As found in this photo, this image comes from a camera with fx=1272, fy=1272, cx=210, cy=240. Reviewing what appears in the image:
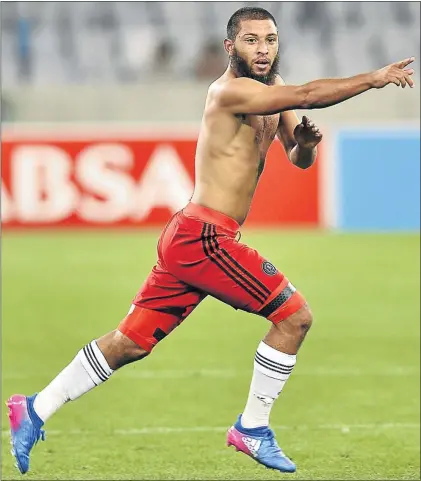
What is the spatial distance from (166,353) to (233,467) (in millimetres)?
4030

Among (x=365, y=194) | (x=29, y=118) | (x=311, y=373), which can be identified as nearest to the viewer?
(x=311, y=373)

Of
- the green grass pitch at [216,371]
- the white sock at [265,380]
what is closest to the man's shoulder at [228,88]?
the white sock at [265,380]

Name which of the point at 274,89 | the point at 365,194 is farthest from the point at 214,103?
the point at 365,194

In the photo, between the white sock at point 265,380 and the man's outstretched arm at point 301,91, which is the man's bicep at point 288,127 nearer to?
the man's outstretched arm at point 301,91

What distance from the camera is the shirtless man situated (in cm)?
571

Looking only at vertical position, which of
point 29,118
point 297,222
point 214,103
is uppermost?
point 214,103

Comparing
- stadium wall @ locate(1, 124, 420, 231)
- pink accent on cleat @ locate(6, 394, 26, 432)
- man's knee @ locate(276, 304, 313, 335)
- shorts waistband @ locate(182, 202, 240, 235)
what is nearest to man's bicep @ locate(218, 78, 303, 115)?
shorts waistband @ locate(182, 202, 240, 235)

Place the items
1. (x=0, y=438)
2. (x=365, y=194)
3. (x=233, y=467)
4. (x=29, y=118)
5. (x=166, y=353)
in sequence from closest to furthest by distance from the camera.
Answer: (x=233, y=467), (x=0, y=438), (x=166, y=353), (x=365, y=194), (x=29, y=118)

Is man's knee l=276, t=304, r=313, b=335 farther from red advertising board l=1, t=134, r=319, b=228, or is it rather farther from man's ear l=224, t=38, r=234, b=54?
red advertising board l=1, t=134, r=319, b=228

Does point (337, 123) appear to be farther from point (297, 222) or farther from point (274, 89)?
point (274, 89)

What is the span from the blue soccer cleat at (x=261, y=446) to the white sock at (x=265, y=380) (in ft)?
0.12

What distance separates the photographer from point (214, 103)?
5.73 metres

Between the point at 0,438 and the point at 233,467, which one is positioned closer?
the point at 233,467

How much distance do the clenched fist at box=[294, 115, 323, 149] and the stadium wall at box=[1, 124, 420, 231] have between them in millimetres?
12197
